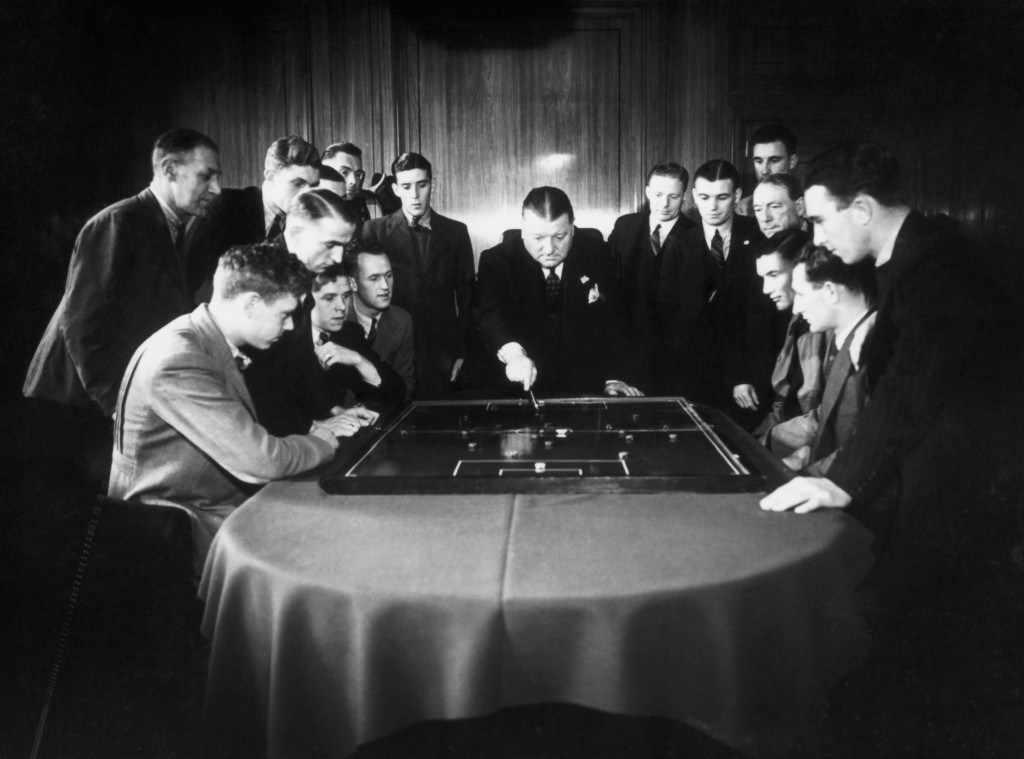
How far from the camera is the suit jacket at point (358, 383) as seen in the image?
3.16 metres

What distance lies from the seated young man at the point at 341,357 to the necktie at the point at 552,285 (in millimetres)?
832

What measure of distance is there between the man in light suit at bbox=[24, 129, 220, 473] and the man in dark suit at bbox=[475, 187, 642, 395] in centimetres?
146

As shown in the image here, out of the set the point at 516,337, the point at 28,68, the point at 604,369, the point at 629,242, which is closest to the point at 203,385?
the point at 28,68

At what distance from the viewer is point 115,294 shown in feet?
8.09

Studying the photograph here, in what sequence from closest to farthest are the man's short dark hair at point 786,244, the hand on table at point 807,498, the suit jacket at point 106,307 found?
the hand on table at point 807,498
the suit jacket at point 106,307
the man's short dark hair at point 786,244

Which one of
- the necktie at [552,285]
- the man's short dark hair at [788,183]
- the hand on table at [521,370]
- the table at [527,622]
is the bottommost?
the table at [527,622]

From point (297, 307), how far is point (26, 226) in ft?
2.39

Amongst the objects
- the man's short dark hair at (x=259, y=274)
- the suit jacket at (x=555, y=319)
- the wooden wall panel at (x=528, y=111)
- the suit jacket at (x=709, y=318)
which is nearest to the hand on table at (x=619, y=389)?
the suit jacket at (x=555, y=319)

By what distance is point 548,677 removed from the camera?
4.70 feet

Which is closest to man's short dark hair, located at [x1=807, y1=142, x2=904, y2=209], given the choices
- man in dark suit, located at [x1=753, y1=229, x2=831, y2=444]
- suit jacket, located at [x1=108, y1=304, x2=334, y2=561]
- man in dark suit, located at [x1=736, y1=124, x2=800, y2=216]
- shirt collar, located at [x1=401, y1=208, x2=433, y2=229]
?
man in dark suit, located at [x1=753, y1=229, x2=831, y2=444]

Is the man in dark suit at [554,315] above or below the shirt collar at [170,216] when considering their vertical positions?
below

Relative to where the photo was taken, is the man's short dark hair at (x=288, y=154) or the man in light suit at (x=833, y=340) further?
the man's short dark hair at (x=288, y=154)

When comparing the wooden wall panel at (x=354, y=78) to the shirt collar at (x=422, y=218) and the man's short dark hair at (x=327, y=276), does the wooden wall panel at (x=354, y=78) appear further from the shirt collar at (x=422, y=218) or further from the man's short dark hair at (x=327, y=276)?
the man's short dark hair at (x=327, y=276)

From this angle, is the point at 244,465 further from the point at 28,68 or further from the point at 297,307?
the point at 28,68
